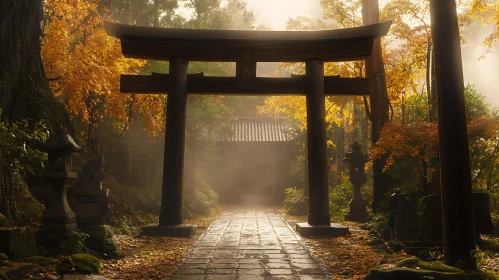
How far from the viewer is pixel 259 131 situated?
3047 centimetres

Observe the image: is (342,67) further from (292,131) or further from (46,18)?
(46,18)

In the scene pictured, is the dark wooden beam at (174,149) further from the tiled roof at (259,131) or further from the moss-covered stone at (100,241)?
the tiled roof at (259,131)

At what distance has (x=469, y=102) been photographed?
13.2 meters

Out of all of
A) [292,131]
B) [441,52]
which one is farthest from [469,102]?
[292,131]

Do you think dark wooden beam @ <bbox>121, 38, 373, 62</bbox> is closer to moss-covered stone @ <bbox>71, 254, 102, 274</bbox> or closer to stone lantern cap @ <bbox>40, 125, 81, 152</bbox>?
stone lantern cap @ <bbox>40, 125, 81, 152</bbox>

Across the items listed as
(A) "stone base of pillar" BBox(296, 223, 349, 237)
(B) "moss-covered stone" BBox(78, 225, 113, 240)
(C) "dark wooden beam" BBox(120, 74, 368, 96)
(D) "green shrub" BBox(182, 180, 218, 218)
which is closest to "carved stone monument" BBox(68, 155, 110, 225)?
(B) "moss-covered stone" BBox(78, 225, 113, 240)

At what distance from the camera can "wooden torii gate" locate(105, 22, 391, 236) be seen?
10.8 m

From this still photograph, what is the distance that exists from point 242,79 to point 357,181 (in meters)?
6.84

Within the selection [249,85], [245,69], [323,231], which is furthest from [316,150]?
[245,69]

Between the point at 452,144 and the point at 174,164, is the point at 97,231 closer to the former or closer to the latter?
the point at 174,164

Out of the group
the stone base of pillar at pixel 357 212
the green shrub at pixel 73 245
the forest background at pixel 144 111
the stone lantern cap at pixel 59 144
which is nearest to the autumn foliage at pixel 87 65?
the forest background at pixel 144 111

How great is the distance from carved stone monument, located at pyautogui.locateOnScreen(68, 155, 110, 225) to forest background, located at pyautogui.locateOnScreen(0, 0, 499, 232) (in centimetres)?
79

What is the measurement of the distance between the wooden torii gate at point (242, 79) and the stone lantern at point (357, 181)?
4313mm

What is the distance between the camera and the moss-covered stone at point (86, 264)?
603 cm
